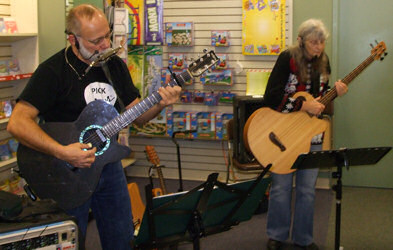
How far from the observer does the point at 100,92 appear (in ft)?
9.48

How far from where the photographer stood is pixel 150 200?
8.00 feet

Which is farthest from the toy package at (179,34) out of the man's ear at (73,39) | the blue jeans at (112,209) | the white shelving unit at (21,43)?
the blue jeans at (112,209)

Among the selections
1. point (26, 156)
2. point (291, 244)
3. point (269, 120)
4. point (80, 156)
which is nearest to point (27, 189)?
point (26, 156)

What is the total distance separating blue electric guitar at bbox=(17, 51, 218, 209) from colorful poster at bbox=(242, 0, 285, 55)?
320cm

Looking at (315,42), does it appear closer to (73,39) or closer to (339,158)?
(339,158)

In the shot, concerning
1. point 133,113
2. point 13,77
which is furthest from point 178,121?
point 133,113

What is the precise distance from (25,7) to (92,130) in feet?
7.73

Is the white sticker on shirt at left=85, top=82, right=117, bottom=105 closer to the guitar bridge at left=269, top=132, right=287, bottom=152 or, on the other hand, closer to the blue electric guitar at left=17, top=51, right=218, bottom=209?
the blue electric guitar at left=17, top=51, right=218, bottom=209

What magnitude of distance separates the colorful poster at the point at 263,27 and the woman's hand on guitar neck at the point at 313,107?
Answer: 1.96 m

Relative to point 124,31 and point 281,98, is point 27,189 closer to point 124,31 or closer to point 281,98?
point 281,98

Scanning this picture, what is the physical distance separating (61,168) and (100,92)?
47 cm

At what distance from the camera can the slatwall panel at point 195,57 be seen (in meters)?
5.90

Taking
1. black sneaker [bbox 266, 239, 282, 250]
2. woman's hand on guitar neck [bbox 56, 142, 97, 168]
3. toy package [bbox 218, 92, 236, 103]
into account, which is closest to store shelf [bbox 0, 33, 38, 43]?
woman's hand on guitar neck [bbox 56, 142, 97, 168]

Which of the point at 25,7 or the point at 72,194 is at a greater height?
the point at 25,7
